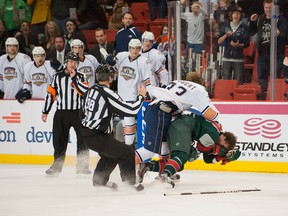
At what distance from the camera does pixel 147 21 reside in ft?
45.5

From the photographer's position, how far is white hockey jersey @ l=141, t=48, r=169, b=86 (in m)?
11.8

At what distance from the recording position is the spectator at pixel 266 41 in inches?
418

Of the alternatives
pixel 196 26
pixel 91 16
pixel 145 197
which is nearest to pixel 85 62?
pixel 196 26

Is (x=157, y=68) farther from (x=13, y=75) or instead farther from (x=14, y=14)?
(x=14, y=14)

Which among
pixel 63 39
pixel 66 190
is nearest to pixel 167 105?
pixel 66 190

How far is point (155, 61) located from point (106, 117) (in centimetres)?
372

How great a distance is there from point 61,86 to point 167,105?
182 centimetres

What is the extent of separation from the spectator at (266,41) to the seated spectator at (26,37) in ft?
13.4

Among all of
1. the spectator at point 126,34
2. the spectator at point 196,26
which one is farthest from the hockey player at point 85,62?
the spectator at point 196,26

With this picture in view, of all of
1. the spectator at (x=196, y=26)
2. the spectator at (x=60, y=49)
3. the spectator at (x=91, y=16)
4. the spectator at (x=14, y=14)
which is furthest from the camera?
the spectator at (x=91, y=16)

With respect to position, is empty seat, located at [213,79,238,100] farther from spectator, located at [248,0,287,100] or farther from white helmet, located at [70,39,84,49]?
white helmet, located at [70,39,84,49]

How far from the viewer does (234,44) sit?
1084 centimetres

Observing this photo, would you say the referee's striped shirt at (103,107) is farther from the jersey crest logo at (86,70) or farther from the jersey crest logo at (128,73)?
the jersey crest logo at (86,70)

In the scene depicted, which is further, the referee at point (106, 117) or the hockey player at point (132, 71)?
the hockey player at point (132, 71)
